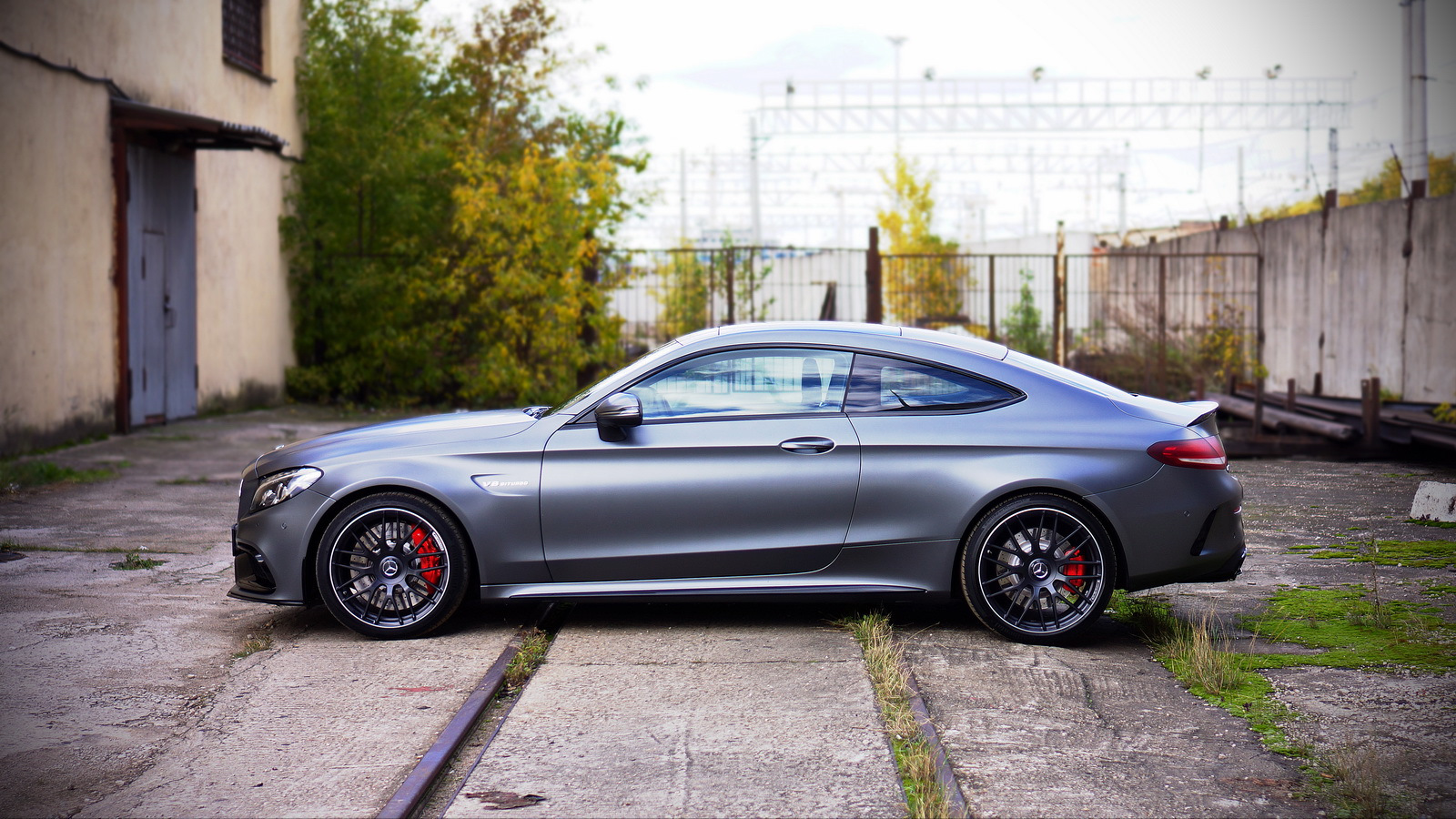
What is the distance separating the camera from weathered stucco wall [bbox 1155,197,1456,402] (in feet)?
47.7

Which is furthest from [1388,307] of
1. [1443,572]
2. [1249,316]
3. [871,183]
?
[871,183]

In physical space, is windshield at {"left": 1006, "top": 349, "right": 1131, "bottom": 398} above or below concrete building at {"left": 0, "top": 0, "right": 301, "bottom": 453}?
below

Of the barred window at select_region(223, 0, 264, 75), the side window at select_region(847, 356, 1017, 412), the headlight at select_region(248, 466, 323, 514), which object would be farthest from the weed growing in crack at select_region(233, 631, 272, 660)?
the barred window at select_region(223, 0, 264, 75)

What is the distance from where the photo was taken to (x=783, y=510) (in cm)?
543

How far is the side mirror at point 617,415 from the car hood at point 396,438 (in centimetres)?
41

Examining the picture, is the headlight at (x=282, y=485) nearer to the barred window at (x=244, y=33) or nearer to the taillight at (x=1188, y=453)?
the taillight at (x=1188, y=453)

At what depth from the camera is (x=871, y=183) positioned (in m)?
62.0

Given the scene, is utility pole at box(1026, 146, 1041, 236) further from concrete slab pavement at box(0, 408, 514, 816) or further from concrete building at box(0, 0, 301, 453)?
concrete slab pavement at box(0, 408, 514, 816)

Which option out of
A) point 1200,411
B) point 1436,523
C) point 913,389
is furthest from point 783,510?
point 1436,523

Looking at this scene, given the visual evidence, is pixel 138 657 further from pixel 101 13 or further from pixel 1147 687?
pixel 101 13

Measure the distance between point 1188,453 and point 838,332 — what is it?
1699 millimetres

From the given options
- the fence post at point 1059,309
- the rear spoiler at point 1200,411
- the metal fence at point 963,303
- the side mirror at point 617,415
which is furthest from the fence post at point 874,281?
the side mirror at point 617,415

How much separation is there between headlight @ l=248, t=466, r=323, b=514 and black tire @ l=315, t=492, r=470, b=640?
24cm

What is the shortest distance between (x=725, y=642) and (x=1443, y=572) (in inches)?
168
